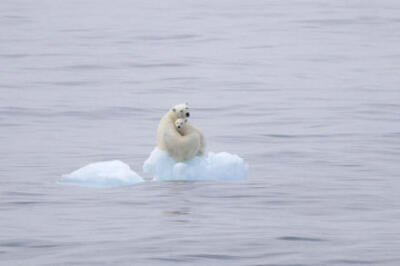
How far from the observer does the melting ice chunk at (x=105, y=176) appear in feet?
64.5

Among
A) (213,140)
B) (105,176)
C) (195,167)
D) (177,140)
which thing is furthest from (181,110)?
(213,140)

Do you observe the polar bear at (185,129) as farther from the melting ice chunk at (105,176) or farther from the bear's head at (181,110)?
the melting ice chunk at (105,176)

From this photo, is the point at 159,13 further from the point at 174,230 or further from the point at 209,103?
the point at 174,230

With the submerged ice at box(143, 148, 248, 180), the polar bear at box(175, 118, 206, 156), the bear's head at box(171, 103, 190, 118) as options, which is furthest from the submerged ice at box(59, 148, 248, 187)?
the bear's head at box(171, 103, 190, 118)

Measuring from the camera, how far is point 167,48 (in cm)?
4600

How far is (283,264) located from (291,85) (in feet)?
65.2

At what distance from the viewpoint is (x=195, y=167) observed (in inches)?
774

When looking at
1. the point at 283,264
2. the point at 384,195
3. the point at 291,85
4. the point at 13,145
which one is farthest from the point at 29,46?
the point at 283,264

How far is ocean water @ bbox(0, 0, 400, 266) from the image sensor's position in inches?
663

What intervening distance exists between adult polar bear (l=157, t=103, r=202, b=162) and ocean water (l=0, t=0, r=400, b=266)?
46 cm

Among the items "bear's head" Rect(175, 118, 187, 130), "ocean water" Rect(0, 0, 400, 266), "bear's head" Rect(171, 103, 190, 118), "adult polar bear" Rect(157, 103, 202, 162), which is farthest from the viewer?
"bear's head" Rect(171, 103, 190, 118)

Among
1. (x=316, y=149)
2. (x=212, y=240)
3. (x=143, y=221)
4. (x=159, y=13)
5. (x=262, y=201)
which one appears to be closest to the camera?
(x=212, y=240)

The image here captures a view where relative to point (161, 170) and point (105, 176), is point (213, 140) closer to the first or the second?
point (161, 170)

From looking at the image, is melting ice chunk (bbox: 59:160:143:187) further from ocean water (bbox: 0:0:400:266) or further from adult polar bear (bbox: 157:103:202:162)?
adult polar bear (bbox: 157:103:202:162)
